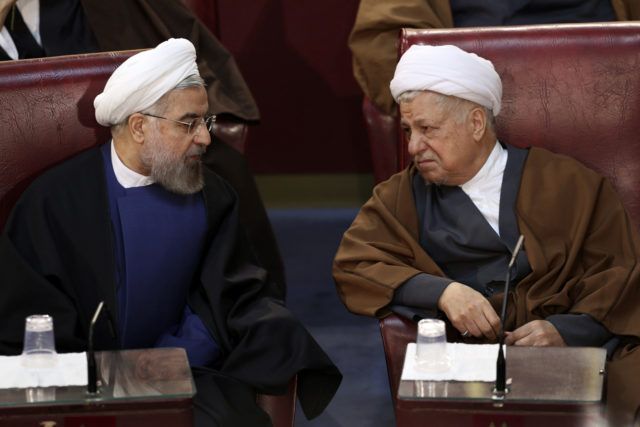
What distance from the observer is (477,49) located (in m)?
3.72

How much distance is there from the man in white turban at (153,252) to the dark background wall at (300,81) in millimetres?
2922

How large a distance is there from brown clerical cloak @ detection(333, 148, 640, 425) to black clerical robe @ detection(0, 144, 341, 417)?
25 centimetres

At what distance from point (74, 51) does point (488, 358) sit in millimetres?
2601

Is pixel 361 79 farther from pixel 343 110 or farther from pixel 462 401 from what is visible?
pixel 462 401

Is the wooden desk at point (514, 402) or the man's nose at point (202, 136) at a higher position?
the man's nose at point (202, 136)

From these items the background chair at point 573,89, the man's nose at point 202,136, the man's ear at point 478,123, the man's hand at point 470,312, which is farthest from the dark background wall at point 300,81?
the man's hand at point 470,312

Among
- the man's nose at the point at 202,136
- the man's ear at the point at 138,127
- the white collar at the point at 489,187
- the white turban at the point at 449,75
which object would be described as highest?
the white turban at the point at 449,75

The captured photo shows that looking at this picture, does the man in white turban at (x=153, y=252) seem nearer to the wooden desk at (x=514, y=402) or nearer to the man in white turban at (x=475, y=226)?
the man in white turban at (x=475, y=226)

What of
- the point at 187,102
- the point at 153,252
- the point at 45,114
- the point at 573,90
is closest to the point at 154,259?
the point at 153,252

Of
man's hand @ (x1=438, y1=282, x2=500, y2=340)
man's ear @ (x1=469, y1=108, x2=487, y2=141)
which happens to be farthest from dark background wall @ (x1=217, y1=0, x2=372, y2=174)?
man's hand @ (x1=438, y1=282, x2=500, y2=340)

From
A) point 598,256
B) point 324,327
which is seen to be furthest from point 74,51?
point 598,256

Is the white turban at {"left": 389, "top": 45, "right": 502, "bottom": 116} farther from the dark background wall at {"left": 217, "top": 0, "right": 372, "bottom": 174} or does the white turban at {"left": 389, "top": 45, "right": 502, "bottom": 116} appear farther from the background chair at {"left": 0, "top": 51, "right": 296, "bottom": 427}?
the dark background wall at {"left": 217, "top": 0, "right": 372, "bottom": 174}

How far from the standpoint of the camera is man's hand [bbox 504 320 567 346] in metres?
3.18

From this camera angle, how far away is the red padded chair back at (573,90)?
12.1 ft
